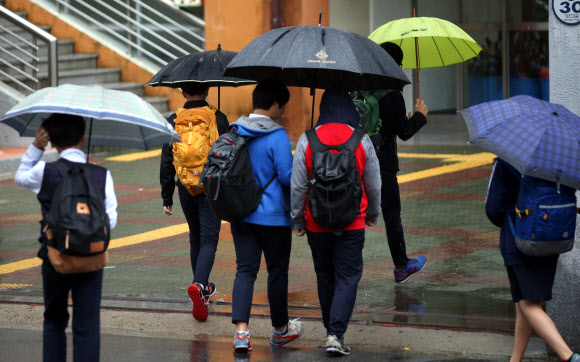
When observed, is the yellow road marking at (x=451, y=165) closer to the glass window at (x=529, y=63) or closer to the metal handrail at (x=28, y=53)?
the glass window at (x=529, y=63)

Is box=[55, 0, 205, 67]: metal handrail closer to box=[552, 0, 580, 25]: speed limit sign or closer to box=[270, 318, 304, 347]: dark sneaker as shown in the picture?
box=[270, 318, 304, 347]: dark sneaker

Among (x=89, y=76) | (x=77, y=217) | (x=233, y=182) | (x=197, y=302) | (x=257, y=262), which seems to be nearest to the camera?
(x=77, y=217)

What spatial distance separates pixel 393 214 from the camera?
7512 millimetres

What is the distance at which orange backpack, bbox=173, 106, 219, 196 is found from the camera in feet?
21.8

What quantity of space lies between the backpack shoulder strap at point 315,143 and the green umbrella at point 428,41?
1.95 m

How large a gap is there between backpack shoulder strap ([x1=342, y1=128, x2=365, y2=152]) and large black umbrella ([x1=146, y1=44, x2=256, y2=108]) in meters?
1.46

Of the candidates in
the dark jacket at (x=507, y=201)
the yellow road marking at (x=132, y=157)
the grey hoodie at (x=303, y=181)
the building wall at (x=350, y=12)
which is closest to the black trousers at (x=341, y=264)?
the grey hoodie at (x=303, y=181)

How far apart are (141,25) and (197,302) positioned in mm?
12431

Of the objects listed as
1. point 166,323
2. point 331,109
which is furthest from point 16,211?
point 331,109

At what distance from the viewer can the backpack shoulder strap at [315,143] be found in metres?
5.61

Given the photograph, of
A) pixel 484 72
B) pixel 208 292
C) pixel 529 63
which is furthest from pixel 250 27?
pixel 208 292

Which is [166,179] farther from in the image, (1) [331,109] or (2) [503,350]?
(2) [503,350]

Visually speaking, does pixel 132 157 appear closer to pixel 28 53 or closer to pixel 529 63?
pixel 28 53

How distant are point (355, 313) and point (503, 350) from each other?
1266mm
